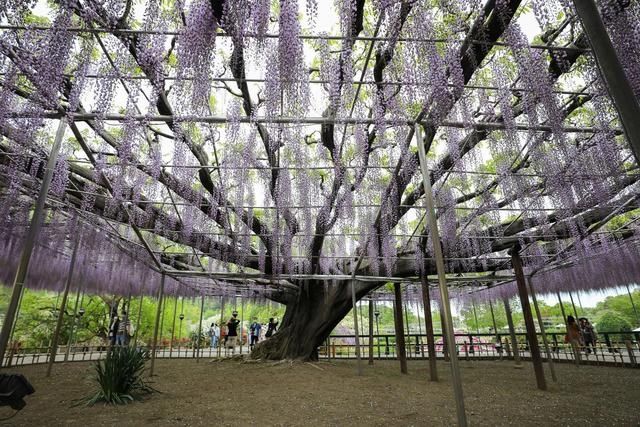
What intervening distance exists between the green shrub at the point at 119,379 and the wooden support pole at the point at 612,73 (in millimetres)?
5489

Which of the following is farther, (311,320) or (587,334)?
(587,334)

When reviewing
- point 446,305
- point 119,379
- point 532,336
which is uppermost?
point 446,305

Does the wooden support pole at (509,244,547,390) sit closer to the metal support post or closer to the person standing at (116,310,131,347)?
the metal support post

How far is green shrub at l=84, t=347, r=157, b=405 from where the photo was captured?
426 centimetres

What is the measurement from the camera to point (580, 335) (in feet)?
31.3

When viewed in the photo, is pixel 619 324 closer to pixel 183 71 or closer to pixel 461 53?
pixel 461 53

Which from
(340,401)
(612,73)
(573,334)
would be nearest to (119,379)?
(340,401)

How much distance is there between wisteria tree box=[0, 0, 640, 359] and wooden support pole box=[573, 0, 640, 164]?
1.53 meters

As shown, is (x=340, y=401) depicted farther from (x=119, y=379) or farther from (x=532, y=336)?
(x=532, y=336)

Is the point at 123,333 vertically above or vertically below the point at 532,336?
above

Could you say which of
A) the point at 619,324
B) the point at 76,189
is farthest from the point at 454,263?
the point at 619,324

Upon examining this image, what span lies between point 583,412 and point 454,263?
13.5 feet

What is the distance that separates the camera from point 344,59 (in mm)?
3217

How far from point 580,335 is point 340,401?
8945 mm
